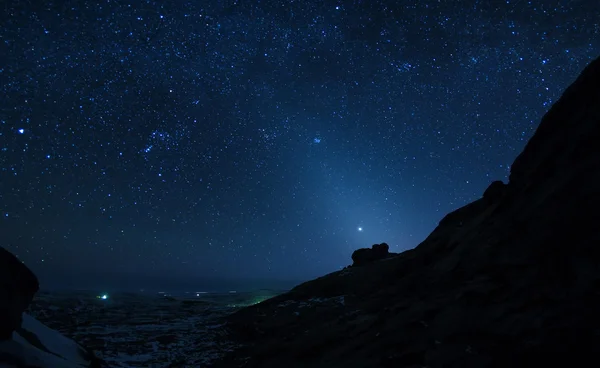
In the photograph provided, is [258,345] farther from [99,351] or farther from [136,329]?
[136,329]

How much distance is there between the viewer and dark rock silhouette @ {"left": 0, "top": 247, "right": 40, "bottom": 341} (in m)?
4.57

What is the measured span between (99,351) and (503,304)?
9.10m

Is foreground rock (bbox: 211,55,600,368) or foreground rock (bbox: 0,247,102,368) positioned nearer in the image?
foreground rock (bbox: 211,55,600,368)

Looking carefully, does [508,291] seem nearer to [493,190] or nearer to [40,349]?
[493,190]

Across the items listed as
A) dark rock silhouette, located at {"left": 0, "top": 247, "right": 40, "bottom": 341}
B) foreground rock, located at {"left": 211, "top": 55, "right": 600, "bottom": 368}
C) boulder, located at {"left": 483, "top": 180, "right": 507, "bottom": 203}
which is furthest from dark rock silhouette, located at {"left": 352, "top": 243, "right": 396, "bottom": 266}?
dark rock silhouette, located at {"left": 0, "top": 247, "right": 40, "bottom": 341}

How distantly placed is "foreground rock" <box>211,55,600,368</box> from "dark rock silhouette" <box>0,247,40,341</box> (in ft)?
13.6

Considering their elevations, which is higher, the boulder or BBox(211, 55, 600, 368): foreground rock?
the boulder

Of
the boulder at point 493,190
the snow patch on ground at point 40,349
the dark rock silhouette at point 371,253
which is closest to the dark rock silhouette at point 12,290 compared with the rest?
the snow patch on ground at point 40,349

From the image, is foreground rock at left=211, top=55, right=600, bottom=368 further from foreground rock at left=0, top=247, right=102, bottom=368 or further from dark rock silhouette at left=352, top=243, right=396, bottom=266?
dark rock silhouette at left=352, top=243, right=396, bottom=266

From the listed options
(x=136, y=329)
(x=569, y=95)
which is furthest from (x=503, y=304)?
(x=136, y=329)

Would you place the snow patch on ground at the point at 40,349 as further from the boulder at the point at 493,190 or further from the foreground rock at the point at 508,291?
the boulder at the point at 493,190

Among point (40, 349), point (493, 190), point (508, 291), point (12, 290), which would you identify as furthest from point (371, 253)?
point (12, 290)

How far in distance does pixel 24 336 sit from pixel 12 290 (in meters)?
0.78

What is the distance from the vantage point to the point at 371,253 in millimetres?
18969
